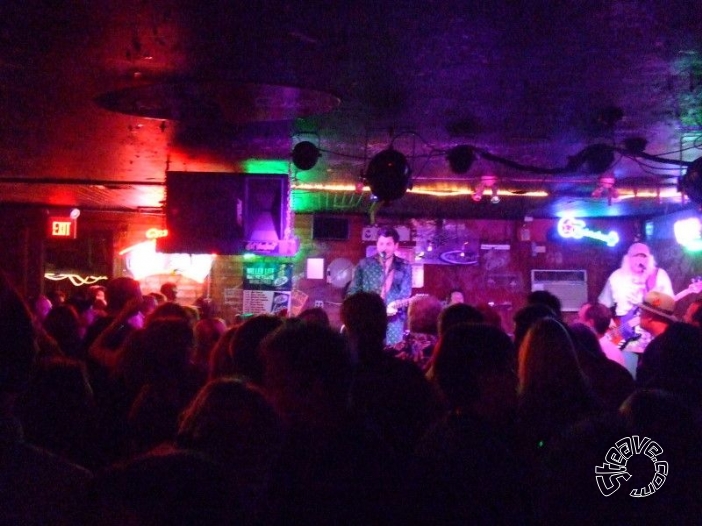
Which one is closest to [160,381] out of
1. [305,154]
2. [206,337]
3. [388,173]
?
[206,337]

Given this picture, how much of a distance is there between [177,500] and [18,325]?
37.9 inches

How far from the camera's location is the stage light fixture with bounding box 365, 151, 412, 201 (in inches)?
217

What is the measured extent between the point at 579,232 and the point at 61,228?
865cm

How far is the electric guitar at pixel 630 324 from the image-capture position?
8.02m

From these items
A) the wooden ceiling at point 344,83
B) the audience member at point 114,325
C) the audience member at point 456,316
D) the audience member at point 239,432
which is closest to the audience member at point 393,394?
the audience member at point 456,316

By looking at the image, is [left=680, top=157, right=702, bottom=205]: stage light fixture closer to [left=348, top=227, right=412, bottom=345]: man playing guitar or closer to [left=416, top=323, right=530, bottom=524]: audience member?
[left=348, top=227, right=412, bottom=345]: man playing guitar

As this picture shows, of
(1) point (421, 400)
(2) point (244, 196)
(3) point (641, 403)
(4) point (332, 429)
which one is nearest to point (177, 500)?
(4) point (332, 429)

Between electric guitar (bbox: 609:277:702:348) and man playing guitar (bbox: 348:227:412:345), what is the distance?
7.90 feet

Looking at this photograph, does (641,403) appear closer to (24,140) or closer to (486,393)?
(486,393)

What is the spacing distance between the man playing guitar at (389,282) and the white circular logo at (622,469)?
640 centimetres

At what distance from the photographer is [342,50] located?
3.82 meters

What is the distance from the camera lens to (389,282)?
28.1 feet

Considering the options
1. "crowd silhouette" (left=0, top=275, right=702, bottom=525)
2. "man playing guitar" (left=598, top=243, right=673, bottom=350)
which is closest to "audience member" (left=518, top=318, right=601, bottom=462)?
"crowd silhouette" (left=0, top=275, right=702, bottom=525)

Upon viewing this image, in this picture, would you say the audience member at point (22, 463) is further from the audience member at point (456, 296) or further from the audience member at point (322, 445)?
the audience member at point (456, 296)
